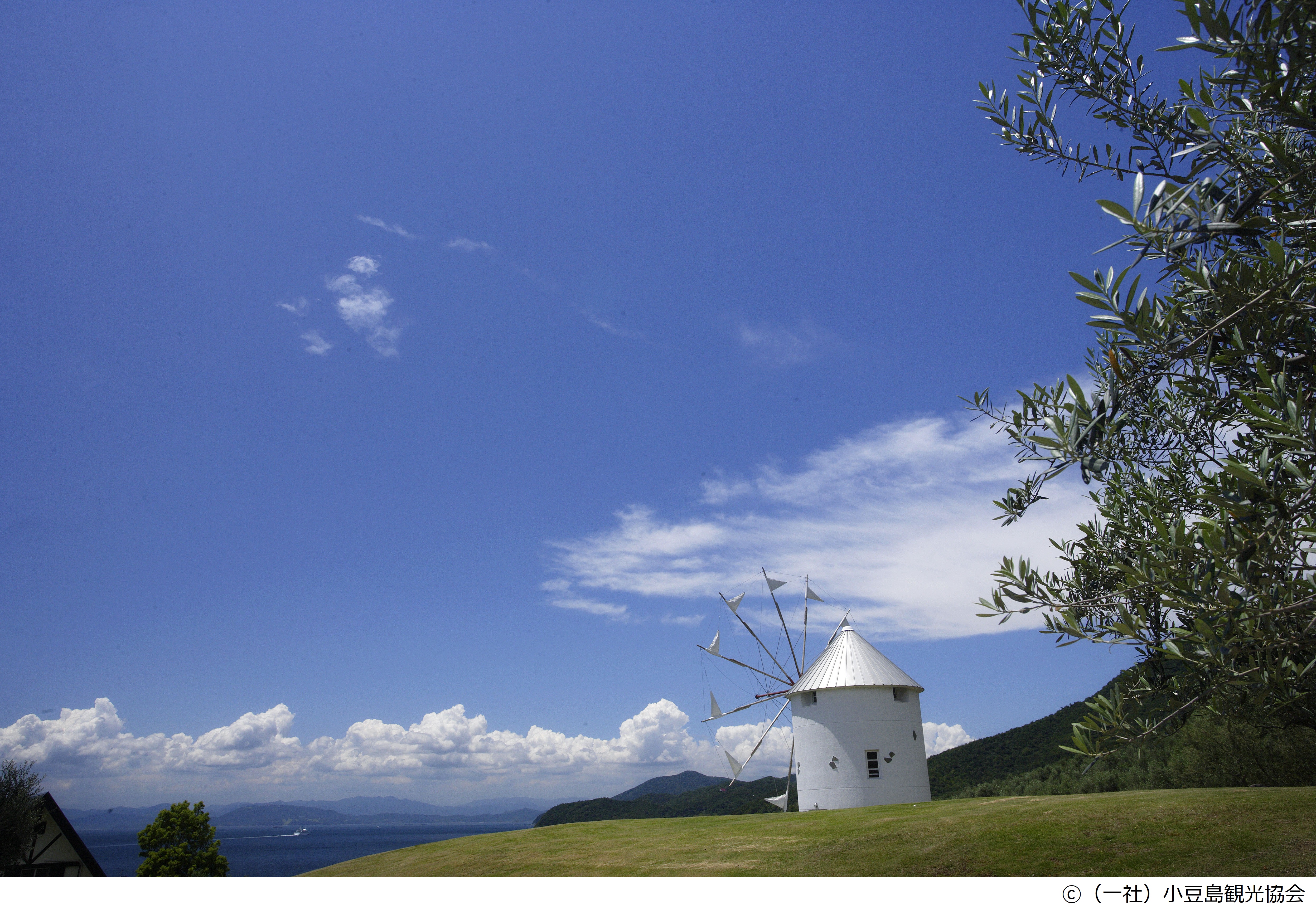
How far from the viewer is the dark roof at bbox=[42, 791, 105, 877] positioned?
18.9 metres

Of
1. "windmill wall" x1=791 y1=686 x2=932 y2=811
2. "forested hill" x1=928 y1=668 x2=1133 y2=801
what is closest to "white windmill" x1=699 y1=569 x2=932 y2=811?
"windmill wall" x1=791 y1=686 x2=932 y2=811

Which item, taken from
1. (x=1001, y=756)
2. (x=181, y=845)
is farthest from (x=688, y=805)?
(x=181, y=845)

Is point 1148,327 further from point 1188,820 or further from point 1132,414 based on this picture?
point 1188,820

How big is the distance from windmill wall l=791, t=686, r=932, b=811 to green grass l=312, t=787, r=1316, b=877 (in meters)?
4.62

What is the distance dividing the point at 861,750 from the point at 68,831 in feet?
80.7

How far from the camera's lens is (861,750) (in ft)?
85.5

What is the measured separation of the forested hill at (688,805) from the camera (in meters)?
50.3

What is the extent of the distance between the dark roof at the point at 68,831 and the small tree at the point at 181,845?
2.23 metres

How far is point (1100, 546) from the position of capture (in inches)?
303

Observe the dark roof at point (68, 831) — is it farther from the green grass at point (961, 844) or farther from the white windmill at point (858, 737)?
the white windmill at point (858, 737)

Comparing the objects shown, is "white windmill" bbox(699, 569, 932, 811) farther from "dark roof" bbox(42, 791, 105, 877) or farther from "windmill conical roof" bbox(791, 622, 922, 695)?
"dark roof" bbox(42, 791, 105, 877)

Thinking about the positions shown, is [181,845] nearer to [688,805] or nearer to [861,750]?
[861,750]
